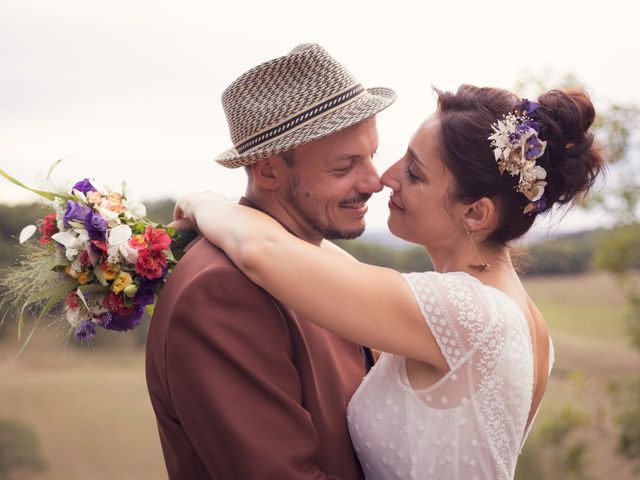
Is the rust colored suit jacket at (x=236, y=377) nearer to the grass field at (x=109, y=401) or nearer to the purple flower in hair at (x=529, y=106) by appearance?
the purple flower in hair at (x=529, y=106)

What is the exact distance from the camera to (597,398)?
8.14 metres

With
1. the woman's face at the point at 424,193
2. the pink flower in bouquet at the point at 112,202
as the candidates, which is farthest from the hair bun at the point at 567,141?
the pink flower in bouquet at the point at 112,202

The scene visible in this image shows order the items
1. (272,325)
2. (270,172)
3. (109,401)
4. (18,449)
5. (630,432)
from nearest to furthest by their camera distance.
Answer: (272,325), (270,172), (630,432), (18,449), (109,401)

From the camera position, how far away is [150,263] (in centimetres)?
270

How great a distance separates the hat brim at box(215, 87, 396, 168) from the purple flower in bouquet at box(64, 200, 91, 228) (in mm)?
571

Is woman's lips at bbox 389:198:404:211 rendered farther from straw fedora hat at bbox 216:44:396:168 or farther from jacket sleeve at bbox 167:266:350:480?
jacket sleeve at bbox 167:266:350:480

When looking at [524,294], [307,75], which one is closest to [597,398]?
[524,294]

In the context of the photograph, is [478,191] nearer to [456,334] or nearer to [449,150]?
[449,150]

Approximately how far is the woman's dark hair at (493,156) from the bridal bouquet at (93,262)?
1.12 metres

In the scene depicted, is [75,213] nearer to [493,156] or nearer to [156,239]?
[156,239]

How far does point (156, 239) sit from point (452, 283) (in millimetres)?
1099

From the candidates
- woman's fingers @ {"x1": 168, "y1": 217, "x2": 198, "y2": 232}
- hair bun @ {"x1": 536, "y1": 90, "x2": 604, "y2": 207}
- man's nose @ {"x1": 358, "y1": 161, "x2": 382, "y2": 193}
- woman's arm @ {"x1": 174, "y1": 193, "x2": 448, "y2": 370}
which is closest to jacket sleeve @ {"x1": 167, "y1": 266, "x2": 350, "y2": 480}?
woman's arm @ {"x1": 174, "y1": 193, "x2": 448, "y2": 370}

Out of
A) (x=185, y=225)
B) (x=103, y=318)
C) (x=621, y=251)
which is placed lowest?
(x=621, y=251)

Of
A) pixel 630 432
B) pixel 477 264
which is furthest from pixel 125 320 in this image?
pixel 630 432
